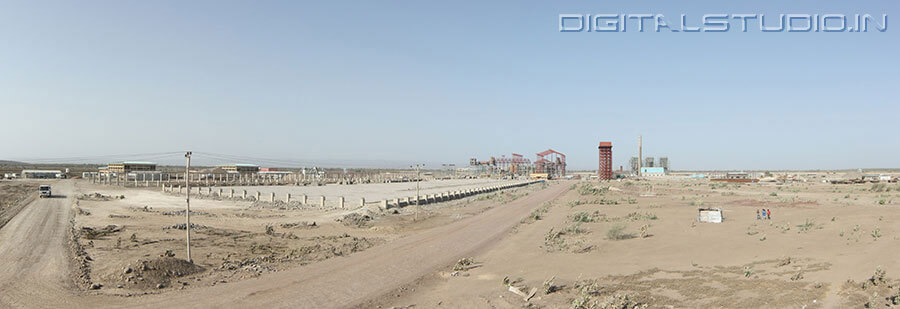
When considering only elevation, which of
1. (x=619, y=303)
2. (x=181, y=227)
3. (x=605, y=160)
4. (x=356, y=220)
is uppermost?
(x=605, y=160)

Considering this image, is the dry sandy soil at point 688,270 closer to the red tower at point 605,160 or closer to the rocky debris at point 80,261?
the rocky debris at point 80,261

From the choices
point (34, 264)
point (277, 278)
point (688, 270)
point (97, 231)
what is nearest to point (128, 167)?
point (97, 231)

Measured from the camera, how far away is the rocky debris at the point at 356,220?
34.4 meters

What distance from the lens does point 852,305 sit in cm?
1024

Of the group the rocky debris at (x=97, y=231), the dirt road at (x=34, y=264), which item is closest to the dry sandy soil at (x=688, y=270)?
the dirt road at (x=34, y=264)

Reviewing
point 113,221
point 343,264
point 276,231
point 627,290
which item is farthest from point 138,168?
point 627,290

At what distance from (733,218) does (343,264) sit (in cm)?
2599

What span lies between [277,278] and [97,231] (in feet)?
58.9

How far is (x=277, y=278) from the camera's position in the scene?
55.8ft

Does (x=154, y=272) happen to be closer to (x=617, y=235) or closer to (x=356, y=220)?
(x=356, y=220)

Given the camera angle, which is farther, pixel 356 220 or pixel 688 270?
pixel 356 220

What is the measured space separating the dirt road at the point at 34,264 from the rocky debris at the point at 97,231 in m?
0.91

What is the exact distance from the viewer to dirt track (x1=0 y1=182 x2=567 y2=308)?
13961mm

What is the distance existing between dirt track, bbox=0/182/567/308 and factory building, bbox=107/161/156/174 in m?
107
